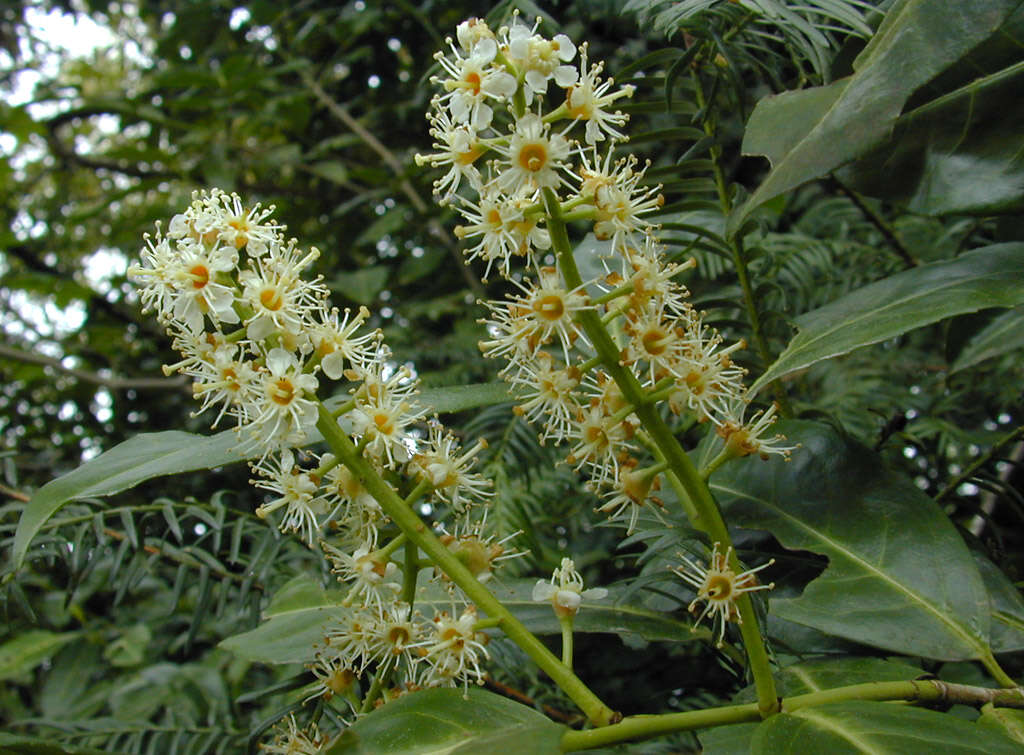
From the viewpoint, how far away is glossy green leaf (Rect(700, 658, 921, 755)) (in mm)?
761

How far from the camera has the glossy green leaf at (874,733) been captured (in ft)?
2.02

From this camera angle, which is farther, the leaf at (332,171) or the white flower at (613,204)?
the leaf at (332,171)

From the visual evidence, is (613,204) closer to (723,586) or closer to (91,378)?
(723,586)

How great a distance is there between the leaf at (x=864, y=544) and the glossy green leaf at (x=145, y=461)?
301 millimetres

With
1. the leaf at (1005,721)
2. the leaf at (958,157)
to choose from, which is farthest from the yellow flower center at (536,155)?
the leaf at (1005,721)

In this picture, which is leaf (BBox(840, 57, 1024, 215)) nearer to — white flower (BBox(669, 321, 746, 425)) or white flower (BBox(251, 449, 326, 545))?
white flower (BBox(669, 321, 746, 425))

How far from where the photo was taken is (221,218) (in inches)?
31.7

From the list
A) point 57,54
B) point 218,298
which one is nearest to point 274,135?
point 57,54

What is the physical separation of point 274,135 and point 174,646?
5.07 feet

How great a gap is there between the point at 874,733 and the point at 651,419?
0.27 meters

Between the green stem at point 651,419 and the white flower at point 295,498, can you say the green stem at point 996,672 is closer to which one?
the green stem at point 651,419

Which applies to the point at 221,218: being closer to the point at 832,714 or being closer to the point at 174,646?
the point at 832,714

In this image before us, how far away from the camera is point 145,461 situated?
0.84m

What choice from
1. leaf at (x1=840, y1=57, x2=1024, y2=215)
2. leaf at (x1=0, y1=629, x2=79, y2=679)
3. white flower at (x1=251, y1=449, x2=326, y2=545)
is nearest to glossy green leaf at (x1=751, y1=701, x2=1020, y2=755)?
white flower at (x1=251, y1=449, x2=326, y2=545)
